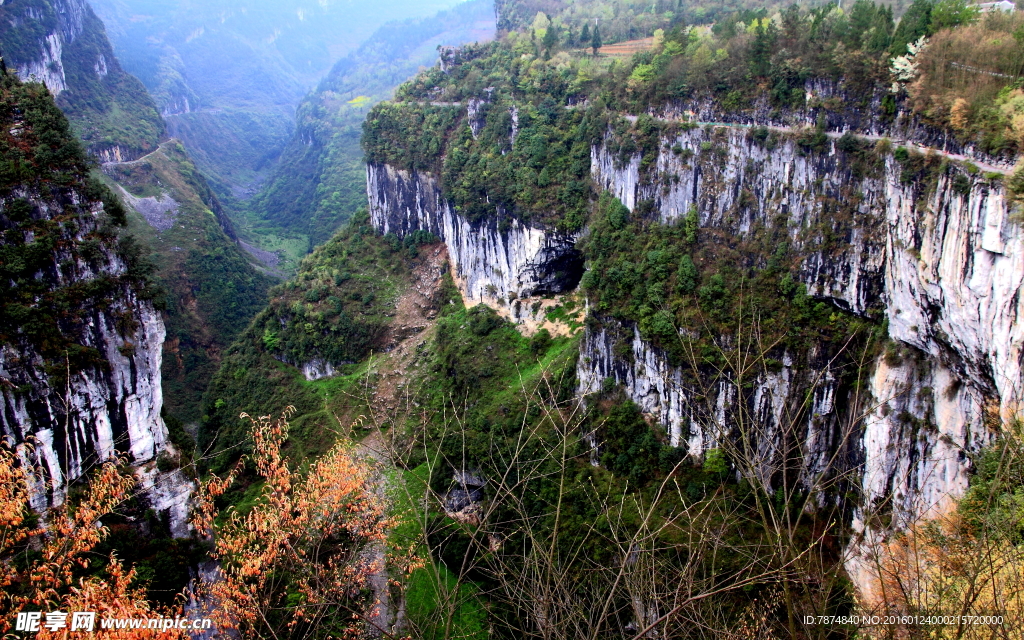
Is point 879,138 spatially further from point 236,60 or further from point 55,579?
point 236,60

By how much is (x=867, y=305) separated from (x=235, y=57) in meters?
141

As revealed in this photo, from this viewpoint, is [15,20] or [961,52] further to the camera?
[15,20]

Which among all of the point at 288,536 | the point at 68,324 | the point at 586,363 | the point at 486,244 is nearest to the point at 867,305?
the point at 586,363

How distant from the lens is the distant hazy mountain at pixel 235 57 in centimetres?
10456

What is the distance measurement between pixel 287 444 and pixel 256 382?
5300mm

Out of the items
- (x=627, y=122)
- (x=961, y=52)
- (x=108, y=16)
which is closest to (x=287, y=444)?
(x=627, y=122)

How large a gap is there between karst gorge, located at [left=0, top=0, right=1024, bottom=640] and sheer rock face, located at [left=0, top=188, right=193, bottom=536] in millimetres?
95

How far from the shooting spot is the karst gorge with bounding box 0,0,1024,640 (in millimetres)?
10383

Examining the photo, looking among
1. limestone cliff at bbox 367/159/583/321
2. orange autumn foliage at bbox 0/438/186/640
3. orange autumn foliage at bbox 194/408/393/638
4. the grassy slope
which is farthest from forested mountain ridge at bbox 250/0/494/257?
orange autumn foliage at bbox 0/438/186/640

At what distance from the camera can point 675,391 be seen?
81.5 ft

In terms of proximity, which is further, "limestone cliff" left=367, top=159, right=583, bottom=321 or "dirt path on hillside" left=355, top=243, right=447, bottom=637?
"dirt path on hillside" left=355, top=243, right=447, bottom=637

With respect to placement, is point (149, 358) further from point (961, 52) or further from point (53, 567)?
point (961, 52)

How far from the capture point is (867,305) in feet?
69.4

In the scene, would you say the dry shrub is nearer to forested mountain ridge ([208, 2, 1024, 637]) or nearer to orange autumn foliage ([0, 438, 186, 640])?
forested mountain ridge ([208, 2, 1024, 637])
